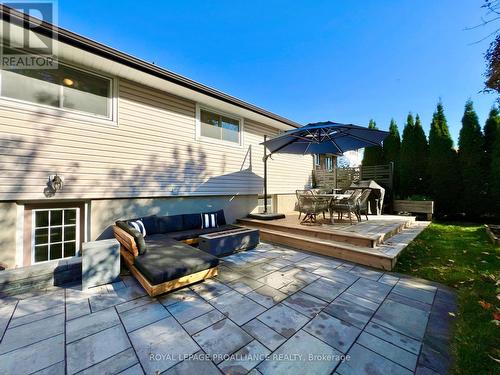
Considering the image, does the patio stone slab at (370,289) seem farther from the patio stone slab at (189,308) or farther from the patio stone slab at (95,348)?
the patio stone slab at (95,348)

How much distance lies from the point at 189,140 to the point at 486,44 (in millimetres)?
6679

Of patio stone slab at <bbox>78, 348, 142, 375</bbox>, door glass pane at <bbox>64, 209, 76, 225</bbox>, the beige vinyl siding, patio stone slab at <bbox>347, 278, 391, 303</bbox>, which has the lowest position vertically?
patio stone slab at <bbox>347, 278, 391, 303</bbox>

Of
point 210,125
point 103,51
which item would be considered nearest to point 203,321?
point 103,51

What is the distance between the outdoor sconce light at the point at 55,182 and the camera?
3.99 meters

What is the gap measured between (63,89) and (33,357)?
466 centimetres

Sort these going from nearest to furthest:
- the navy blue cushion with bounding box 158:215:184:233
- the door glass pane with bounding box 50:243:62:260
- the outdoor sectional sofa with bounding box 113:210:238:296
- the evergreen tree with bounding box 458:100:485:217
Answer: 1. the outdoor sectional sofa with bounding box 113:210:238:296
2. the door glass pane with bounding box 50:243:62:260
3. the navy blue cushion with bounding box 158:215:184:233
4. the evergreen tree with bounding box 458:100:485:217

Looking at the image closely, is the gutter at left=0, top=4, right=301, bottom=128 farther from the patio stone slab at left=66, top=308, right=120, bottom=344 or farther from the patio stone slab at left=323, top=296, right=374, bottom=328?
the patio stone slab at left=323, top=296, right=374, bottom=328

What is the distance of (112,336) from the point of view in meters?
→ 2.15

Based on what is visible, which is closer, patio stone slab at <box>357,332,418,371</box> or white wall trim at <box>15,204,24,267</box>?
patio stone slab at <box>357,332,418,371</box>

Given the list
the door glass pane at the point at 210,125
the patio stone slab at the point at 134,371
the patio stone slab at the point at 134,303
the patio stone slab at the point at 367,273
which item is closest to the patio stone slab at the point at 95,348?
the patio stone slab at the point at 134,371

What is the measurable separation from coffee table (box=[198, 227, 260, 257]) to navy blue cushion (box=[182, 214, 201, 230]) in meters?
0.99

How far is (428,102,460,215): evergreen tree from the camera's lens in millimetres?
9047

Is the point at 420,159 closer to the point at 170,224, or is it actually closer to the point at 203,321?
the point at 170,224

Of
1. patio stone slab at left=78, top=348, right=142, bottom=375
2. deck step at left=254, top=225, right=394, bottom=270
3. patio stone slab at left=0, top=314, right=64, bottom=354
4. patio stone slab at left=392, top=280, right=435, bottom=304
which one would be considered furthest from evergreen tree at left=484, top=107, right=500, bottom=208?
patio stone slab at left=0, top=314, right=64, bottom=354
